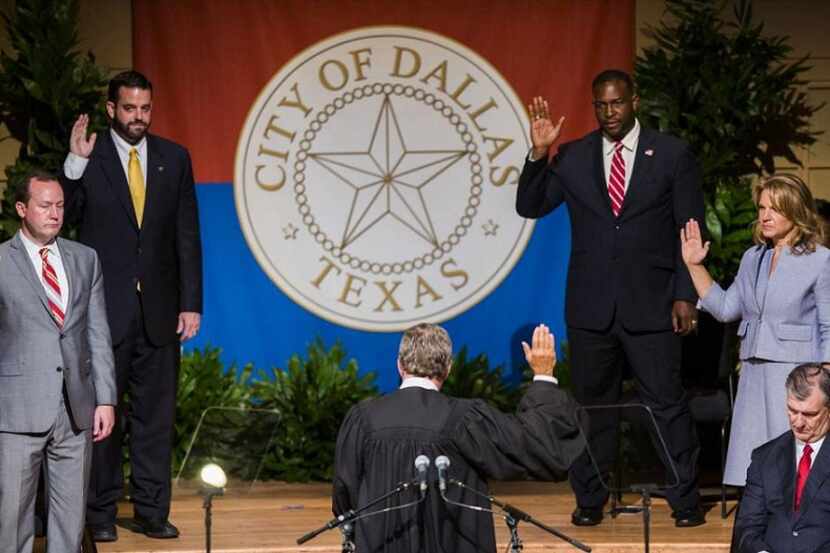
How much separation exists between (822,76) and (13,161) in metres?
4.18

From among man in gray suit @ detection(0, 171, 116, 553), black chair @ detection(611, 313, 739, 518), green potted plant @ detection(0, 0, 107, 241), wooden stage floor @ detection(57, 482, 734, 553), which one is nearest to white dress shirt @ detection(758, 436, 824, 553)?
wooden stage floor @ detection(57, 482, 734, 553)

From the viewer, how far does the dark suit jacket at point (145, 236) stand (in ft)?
21.7

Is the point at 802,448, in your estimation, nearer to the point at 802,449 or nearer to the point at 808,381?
the point at 802,449

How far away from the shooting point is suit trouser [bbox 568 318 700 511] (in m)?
6.69

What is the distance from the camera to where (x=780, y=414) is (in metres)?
6.06

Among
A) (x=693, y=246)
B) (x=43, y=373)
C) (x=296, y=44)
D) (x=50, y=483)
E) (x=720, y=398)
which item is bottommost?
(x=50, y=483)

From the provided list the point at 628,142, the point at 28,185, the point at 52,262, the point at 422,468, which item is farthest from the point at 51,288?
the point at 628,142

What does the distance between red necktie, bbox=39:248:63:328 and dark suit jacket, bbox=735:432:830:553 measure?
7.91ft

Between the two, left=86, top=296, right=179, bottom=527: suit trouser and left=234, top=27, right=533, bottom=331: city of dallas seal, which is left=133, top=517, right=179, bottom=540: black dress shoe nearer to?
left=86, top=296, right=179, bottom=527: suit trouser

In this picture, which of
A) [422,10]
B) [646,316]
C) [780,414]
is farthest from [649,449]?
[422,10]

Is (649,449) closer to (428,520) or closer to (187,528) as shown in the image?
(187,528)

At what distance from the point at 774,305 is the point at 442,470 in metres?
1.94

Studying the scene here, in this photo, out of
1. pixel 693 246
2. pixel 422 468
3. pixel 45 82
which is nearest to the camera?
pixel 422 468

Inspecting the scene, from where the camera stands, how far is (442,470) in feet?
15.2
